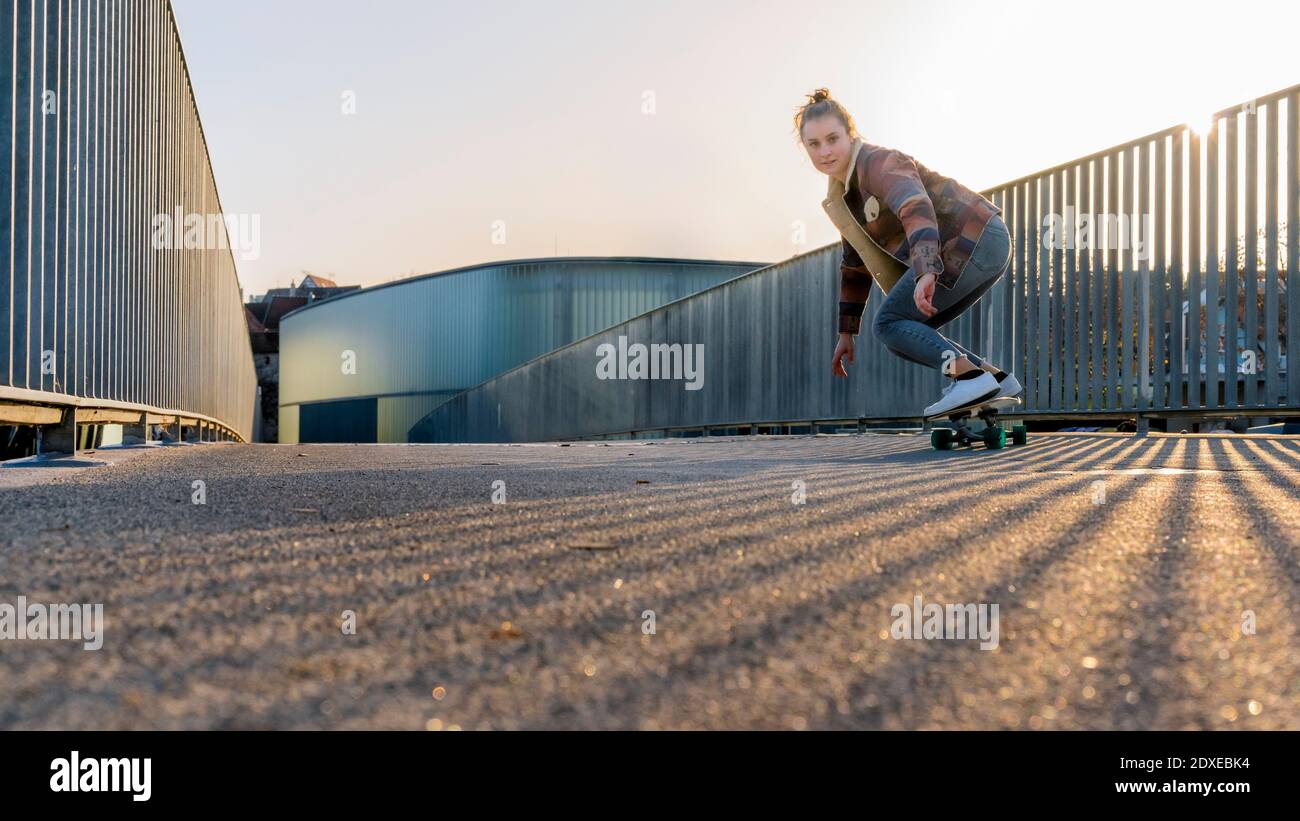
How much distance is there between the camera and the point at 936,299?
16.9 feet

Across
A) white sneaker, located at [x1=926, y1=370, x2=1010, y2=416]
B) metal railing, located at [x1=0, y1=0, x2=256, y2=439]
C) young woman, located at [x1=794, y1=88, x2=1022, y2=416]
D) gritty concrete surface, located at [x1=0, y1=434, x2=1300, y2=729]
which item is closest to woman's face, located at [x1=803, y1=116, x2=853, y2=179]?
young woman, located at [x1=794, y1=88, x2=1022, y2=416]

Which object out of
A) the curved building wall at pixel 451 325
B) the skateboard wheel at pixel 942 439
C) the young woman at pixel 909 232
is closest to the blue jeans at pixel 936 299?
the young woman at pixel 909 232

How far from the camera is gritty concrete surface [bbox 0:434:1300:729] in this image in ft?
2.67

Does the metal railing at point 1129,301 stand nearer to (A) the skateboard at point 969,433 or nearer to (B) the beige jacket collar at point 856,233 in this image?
(A) the skateboard at point 969,433

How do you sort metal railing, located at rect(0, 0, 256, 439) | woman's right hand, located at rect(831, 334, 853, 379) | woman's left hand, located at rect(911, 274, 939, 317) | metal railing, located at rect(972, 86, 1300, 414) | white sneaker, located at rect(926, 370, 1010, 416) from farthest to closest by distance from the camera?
1. metal railing, located at rect(972, 86, 1300, 414)
2. woman's right hand, located at rect(831, 334, 853, 379)
3. white sneaker, located at rect(926, 370, 1010, 416)
4. woman's left hand, located at rect(911, 274, 939, 317)
5. metal railing, located at rect(0, 0, 256, 439)

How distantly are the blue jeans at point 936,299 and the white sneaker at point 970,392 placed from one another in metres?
0.12

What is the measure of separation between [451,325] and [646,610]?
113 ft

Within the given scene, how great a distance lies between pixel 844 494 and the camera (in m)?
2.67

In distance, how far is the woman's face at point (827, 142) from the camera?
4.97m

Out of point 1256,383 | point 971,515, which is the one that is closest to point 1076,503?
point 971,515

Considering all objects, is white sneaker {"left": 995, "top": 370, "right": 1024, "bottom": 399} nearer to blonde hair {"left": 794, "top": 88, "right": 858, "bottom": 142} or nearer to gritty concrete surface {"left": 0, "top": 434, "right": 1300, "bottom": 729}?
blonde hair {"left": 794, "top": 88, "right": 858, "bottom": 142}

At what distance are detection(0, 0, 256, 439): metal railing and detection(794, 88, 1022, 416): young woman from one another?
12.4 feet
